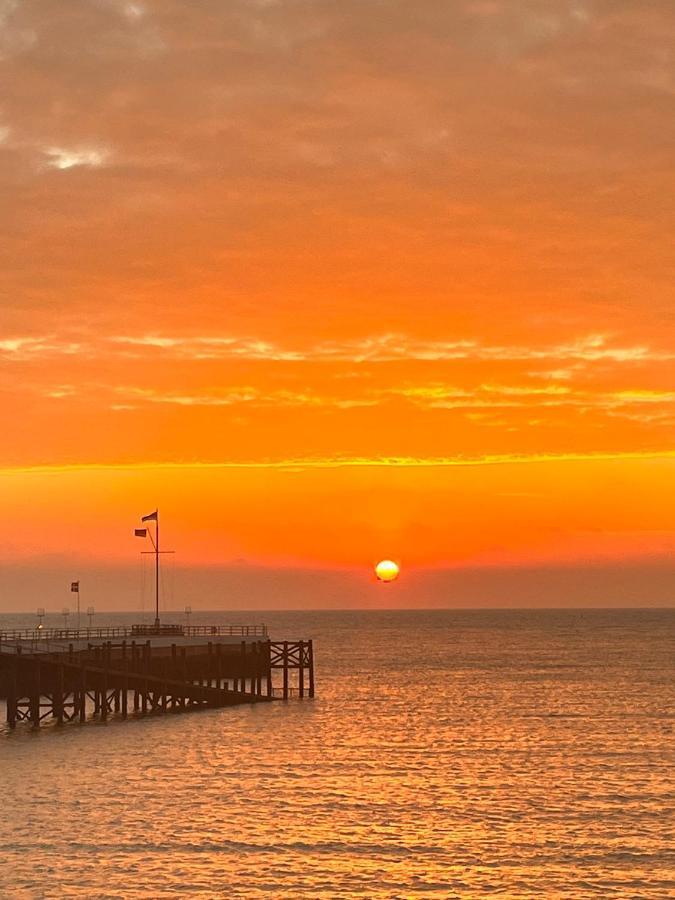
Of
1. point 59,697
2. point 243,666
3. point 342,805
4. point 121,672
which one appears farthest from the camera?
point 243,666

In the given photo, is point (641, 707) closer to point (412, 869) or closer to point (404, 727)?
point (404, 727)

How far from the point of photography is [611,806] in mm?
46094

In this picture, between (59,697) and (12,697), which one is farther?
(59,697)

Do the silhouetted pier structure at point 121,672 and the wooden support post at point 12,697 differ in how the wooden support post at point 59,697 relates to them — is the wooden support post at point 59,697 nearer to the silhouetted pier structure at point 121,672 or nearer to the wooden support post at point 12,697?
the silhouetted pier structure at point 121,672

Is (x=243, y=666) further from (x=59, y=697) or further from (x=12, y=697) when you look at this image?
(x=12, y=697)

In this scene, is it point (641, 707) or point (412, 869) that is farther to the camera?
point (641, 707)

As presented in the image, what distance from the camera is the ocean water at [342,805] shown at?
35219 millimetres

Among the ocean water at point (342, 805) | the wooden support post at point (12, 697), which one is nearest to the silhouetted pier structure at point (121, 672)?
the wooden support post at point (12, 697)

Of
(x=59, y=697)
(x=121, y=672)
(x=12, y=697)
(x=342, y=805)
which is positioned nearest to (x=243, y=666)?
(x=121, y=672)

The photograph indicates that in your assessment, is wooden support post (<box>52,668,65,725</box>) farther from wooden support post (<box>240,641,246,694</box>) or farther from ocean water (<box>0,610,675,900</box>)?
wooden support post (<box>240,641,246,694</box>)

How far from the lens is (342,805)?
45781mm

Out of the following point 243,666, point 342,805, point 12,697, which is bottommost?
point 342,805

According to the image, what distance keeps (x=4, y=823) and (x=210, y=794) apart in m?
8.53

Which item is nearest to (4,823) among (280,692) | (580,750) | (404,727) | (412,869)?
(412,869)
